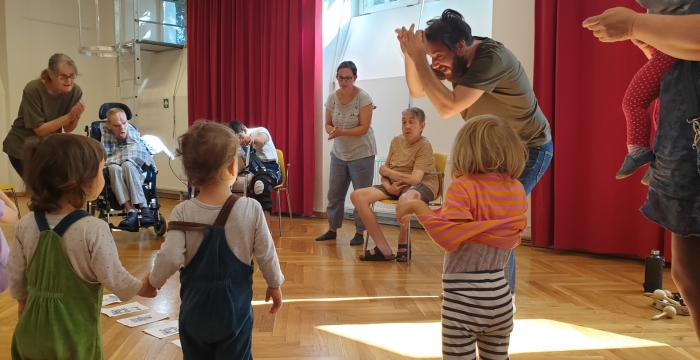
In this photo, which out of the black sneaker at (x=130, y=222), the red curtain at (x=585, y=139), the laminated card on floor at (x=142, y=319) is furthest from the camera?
the black sneaker at (x=130, y=222)

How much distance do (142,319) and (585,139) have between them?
3.07 m

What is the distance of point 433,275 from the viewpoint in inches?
130

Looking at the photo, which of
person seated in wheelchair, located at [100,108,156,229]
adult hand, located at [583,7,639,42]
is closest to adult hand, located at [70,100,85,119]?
person seated in wheelchair, located at [100,108,156,229]

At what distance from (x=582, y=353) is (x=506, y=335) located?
791mm

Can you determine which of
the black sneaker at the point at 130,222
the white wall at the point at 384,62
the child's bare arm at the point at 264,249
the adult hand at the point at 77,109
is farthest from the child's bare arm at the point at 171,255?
the white wall at the point at 384,62

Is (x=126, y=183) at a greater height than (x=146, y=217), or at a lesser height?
greater

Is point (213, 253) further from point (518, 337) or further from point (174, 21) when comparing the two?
point (174, 21)

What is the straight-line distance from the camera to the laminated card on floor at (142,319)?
7.70 feet

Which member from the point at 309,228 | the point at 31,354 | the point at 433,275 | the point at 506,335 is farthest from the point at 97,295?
the point at 309,228

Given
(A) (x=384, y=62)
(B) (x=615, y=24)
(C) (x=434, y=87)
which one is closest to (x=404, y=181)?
(C) (x=434, y=87)

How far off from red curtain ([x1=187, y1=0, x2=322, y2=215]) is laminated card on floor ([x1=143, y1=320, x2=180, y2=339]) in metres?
3.43

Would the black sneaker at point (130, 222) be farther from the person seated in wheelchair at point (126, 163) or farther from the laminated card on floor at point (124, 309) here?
the laminated card on floor at point (124, 309)

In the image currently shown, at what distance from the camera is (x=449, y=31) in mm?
2021

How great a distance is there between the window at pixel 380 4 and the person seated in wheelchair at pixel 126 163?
2.55 meters
